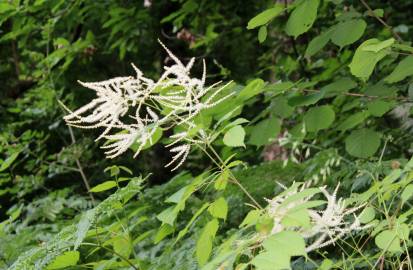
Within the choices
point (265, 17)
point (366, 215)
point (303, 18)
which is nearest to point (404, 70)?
→ point (303, 18)

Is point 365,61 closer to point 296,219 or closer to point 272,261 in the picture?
point 296,219

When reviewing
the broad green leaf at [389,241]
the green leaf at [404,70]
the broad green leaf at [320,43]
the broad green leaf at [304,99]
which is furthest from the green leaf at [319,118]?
the broad green leaf at [389,241]

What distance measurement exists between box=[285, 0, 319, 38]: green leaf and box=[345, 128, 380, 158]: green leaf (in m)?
0.50

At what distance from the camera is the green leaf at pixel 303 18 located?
187 centimetres

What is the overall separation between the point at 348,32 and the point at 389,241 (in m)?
1.00

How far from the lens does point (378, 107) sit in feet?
6.58

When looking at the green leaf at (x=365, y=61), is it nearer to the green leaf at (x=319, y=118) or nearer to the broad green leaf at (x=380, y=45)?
the broad green leaf at (x=380, y=45)

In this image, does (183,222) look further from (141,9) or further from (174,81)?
(141,9)

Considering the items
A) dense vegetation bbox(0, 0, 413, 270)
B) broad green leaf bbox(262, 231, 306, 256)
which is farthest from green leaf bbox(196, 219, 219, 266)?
broad green leaf bbox(262, 231, 306, 256)

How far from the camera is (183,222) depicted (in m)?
2.53

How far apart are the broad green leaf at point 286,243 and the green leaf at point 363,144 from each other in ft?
4.14

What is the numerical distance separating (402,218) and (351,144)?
963mm

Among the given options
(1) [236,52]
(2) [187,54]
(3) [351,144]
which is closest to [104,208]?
(3) [351,144]

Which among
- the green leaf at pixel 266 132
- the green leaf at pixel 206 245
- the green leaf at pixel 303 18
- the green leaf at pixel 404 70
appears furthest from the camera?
the green leaf at pixel 266 132
